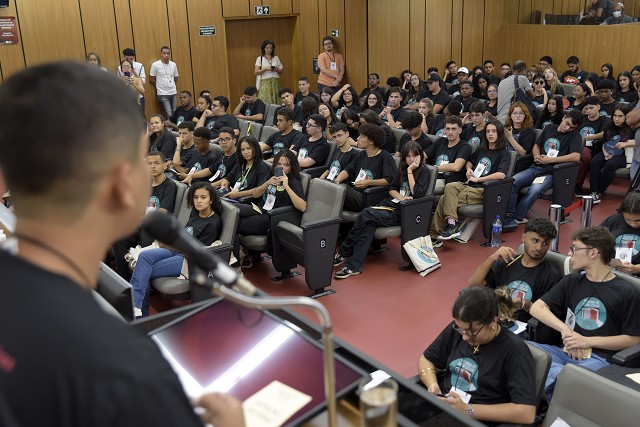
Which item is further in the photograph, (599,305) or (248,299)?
(599,305)

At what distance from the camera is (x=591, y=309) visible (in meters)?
3.50

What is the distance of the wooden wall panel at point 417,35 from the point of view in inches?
520

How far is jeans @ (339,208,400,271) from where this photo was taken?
5.79m

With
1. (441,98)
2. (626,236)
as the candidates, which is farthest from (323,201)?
(441,98)

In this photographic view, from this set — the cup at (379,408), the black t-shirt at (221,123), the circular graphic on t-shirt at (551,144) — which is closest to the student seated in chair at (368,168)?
the circular graphic on t-shirt at (551,144)

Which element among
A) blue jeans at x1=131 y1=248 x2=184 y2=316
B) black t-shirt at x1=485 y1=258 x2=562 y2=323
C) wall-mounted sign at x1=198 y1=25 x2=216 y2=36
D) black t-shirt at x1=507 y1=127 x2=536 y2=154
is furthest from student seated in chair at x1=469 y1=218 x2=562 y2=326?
wall-mounted sign at x1=198 y1=25 x2=216 y2=36

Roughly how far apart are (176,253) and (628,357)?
3269 millimetres

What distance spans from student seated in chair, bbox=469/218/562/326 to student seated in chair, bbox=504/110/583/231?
9.01 ft

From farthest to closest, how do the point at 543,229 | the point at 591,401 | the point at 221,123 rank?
the point at 221,123 → the point at 543,229 → the point at 591,401

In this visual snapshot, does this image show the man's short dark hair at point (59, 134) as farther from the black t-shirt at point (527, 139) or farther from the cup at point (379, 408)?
the black t-shirt at point (527, 139)

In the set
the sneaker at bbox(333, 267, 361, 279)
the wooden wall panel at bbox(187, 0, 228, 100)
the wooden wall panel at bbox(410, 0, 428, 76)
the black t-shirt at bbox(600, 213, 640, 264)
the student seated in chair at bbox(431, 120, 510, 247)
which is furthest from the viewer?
the wooden wall panel at bbox(410, 0, 428, 76)

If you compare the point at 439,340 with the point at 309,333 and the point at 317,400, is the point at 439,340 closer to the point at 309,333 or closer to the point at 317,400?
the point at 309,333

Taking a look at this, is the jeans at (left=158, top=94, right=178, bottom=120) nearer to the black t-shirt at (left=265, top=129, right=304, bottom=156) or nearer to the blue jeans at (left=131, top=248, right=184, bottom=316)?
the black t-shirt at (left=265, top=129, right=304, bottom=156)

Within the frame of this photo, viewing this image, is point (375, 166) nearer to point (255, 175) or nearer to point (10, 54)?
point (255, 175)
